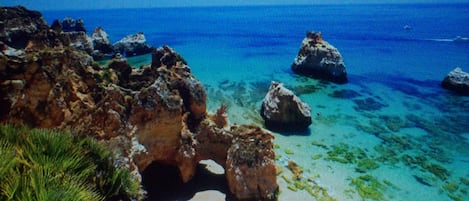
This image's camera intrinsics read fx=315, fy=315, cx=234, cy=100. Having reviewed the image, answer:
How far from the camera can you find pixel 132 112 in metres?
13.3

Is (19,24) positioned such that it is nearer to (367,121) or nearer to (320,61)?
(320,61)

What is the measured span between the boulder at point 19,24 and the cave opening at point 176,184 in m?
40.1

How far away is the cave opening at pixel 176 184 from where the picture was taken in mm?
15258

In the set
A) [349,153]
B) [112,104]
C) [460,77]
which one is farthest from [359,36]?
[112,104]

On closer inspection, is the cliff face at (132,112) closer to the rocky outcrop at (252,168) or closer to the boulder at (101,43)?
the rocky outcrop at (252,168)

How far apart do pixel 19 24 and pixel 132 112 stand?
47.4 metres

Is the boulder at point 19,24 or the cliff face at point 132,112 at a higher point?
the boulder at point 19,24

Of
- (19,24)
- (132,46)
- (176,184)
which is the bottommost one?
(176,184)

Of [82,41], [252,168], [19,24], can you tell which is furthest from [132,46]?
[252,168]

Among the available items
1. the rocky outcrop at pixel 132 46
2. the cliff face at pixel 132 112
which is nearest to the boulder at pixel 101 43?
the rocky outcrop at pixel 132 46

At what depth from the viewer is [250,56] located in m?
63.4

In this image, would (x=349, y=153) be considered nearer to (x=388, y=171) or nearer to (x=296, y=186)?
(x=388, y=171)

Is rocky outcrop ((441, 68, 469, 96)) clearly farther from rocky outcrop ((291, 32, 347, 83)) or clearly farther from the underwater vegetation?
the underwater vegetation

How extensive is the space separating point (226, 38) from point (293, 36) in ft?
64.7
